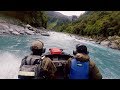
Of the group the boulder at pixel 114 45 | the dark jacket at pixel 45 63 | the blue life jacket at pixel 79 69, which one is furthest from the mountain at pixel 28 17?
the blue life jacket at pixel 79 69

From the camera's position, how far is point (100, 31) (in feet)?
152

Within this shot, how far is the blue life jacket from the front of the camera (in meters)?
3.96

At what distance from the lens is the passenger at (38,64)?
3924mm

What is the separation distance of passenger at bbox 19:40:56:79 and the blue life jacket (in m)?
0.29

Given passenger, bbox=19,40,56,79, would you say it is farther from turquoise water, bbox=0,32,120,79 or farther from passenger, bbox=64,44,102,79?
turquoise water, bbox=0,32,120,79

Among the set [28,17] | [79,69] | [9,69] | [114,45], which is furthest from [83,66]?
[28,17]

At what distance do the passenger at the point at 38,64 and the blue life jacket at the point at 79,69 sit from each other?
29 cm

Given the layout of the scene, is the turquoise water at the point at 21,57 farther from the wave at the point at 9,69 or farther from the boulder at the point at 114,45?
the boulder at the point at 114,45

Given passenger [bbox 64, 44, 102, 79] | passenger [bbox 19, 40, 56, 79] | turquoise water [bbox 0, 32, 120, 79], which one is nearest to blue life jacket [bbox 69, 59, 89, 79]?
passenger [bbox 64, 44, 102, 79]

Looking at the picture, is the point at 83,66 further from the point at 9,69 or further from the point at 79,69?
the point at 9,69
